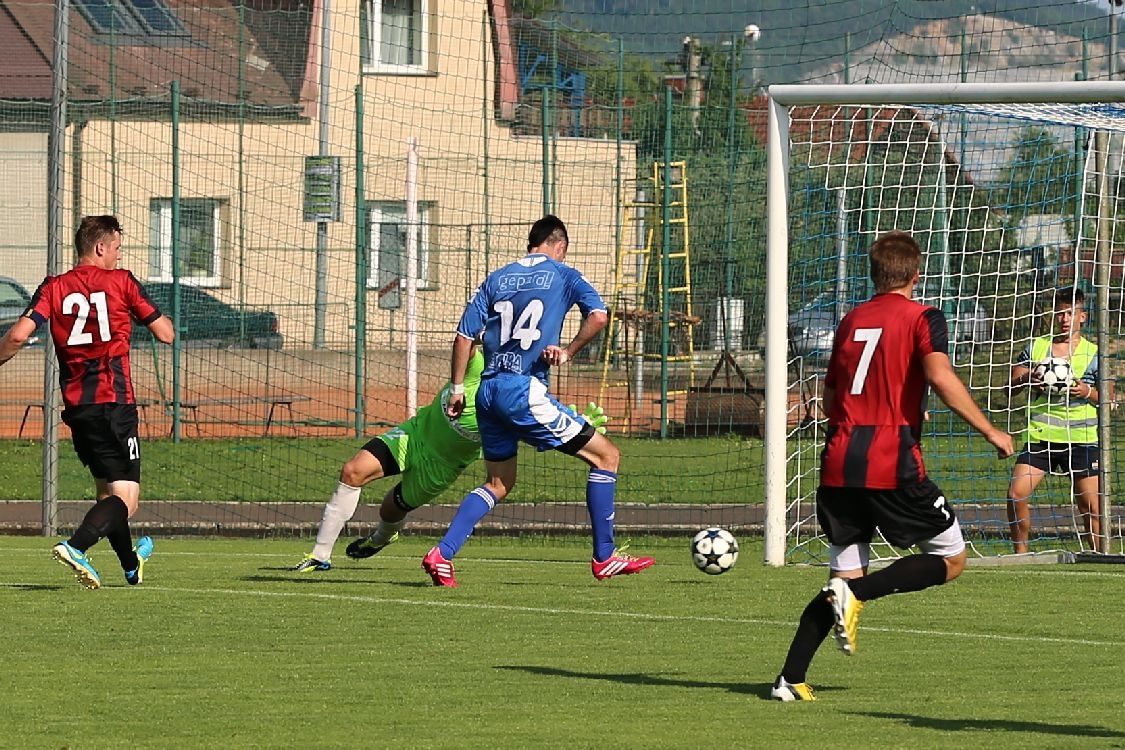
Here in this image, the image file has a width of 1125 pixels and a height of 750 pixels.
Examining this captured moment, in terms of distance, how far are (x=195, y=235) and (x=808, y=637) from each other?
12931 mm

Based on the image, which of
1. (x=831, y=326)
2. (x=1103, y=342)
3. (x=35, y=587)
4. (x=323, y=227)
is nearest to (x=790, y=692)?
(x=35, y=587)

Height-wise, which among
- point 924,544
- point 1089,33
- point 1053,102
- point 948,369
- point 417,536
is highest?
point 1089,33

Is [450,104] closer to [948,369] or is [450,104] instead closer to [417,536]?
[417,536]

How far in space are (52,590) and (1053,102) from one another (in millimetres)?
6298

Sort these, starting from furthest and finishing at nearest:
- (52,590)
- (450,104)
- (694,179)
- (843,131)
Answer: (694,179) → (450,104) → (843,131) → (52,590)

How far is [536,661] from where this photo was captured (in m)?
7.66

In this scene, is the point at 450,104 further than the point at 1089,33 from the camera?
Yes

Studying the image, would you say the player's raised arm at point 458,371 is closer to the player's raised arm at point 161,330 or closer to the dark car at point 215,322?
the player's raised arm at point 161,330

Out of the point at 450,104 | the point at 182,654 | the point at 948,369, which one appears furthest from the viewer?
the point at 450,104

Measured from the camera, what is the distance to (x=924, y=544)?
22.3ft

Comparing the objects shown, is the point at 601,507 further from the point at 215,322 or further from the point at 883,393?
the point at 215,322

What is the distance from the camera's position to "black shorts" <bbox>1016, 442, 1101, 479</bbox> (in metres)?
12.4

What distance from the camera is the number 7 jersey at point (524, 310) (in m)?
10.1

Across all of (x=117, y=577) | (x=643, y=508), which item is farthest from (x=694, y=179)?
(x=117, y=577)
